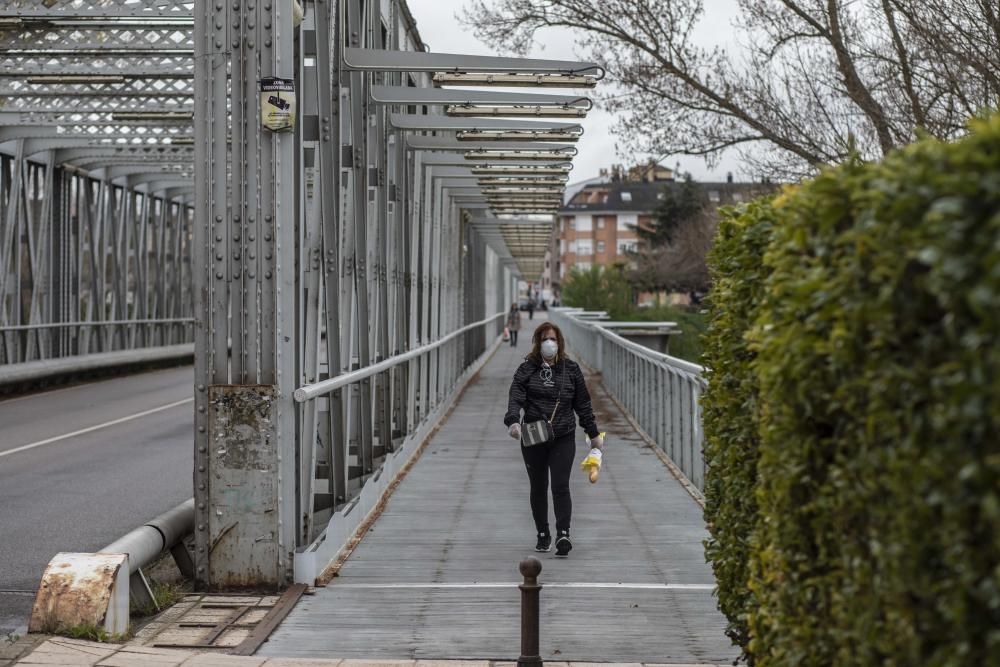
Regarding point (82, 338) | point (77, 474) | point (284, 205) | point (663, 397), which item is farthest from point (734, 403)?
point (82, 338)

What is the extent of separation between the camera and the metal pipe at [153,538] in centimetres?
702

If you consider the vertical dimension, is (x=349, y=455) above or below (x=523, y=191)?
below

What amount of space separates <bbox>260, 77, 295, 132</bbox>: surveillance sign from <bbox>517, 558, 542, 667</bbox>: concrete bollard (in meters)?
3.30

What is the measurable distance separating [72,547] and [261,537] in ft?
8.09

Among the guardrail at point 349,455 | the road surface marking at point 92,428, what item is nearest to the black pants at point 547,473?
the guardrail at point 349,455

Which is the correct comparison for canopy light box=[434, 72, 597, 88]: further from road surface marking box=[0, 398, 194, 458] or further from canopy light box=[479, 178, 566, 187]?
canopy light box=[479, 178, 566, 187]

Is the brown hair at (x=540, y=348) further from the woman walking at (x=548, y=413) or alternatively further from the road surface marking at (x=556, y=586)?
the road surface marking at (x=556, y=586)

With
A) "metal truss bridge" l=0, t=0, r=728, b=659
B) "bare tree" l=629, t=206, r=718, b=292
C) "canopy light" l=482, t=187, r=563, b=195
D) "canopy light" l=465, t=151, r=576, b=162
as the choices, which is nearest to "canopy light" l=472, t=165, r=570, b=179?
"metal truss bridge" l=0, t=0, r=728, b=659

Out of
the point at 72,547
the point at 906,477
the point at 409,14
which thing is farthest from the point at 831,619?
the point at 409,14

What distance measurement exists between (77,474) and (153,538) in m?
6.51

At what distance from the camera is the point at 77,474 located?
13492mm

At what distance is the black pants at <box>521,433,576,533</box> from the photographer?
893 cm

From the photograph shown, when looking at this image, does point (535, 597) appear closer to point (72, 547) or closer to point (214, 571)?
point (214, 571)

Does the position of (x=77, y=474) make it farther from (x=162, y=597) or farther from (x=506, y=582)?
(x=506, y=582)
